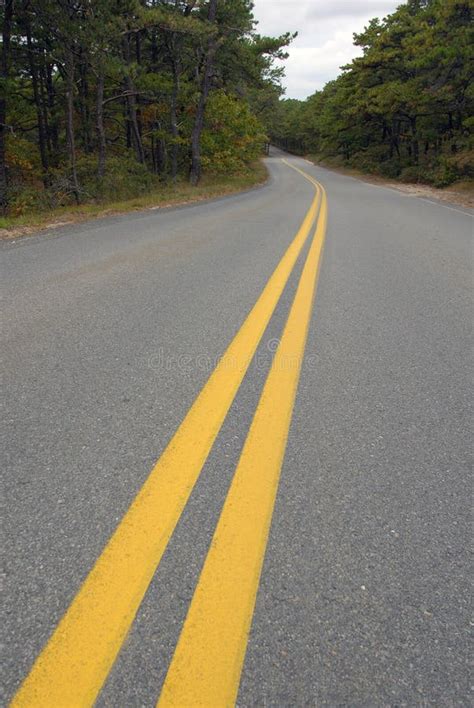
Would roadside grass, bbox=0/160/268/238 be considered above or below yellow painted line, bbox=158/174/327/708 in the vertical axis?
above

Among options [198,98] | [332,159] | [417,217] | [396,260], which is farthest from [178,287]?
[332,159]

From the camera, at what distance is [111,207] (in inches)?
464

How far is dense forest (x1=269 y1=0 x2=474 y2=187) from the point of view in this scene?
64.3 ft

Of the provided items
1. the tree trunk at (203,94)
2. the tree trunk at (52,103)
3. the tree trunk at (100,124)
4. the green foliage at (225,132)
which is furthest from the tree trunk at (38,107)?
the green foliage at (225,132)

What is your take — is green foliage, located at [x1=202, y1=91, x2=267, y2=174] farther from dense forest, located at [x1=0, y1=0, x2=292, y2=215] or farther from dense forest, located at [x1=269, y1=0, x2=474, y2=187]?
dense forest, located at [x1=269, y1=0, x2=474, y2=187]

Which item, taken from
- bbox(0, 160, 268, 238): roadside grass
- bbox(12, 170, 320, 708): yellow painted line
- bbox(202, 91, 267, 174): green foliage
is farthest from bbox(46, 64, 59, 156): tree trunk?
bbox(12, 170, 320, 708): yellow painted line

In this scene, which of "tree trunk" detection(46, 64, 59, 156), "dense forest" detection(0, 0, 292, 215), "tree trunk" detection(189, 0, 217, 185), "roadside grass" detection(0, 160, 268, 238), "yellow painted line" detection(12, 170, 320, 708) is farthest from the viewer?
"tree trunk" detection(46, 64, 59, 156)

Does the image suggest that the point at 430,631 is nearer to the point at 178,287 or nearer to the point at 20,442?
the point at 20,442

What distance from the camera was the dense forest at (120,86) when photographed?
12.5m

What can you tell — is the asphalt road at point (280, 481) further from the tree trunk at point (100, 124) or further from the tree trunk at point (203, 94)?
the tree trunk at point (203, 94)

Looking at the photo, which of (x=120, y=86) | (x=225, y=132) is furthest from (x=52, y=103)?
(x=225, y=132)

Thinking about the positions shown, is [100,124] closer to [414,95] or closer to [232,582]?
[232,582]

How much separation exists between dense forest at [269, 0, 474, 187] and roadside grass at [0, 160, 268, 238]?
1083 centimetres

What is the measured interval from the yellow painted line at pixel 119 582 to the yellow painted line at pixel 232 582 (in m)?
0.18
